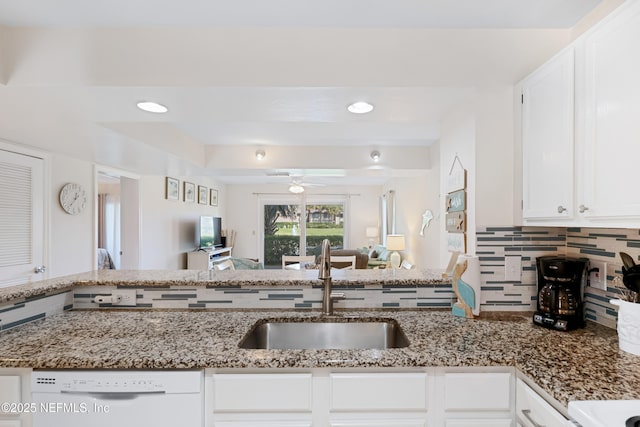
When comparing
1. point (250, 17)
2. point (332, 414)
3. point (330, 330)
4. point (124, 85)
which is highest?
point (250, 17)

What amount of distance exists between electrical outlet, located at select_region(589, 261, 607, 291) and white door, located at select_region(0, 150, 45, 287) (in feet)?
13.2

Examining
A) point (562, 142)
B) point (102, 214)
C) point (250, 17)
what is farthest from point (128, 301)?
point (102, 214)

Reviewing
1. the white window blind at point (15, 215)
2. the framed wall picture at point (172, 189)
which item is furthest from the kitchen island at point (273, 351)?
the framed wall picture at point (172, 189)

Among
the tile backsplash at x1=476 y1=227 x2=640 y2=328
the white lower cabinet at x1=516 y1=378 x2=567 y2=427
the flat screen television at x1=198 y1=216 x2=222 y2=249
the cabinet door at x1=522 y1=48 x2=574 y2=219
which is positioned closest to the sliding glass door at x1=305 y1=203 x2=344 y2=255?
the flat screen television at x1=198 y1=216 x2=222 y2=249

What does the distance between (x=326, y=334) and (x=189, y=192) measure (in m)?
5.10

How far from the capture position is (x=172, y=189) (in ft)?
17.6

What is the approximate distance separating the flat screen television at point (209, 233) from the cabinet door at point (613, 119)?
6041mm

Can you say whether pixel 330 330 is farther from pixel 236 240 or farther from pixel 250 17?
pixel 236 240

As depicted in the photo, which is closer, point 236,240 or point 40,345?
point 40,345

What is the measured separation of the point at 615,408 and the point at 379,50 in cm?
165

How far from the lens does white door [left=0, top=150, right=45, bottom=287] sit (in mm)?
2686

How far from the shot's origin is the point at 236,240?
838 cm

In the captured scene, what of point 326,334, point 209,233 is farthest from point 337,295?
point 209,233

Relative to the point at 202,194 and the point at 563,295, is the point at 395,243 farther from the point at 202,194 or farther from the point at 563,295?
the point at 563,295
